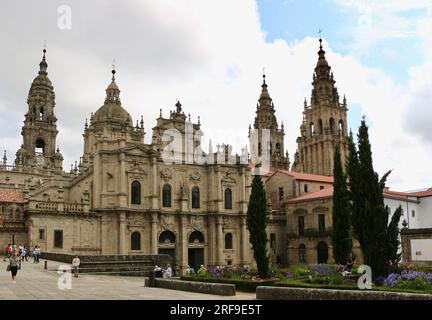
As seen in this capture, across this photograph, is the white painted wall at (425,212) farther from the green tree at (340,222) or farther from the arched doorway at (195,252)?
the arched doorway at (195,252)

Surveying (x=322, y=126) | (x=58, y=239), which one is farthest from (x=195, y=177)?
(x=322, y=126)

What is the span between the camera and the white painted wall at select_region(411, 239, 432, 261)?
125 feet

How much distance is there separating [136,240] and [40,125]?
41083 mm

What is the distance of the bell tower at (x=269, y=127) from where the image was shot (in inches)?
3915

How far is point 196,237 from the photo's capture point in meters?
57.3

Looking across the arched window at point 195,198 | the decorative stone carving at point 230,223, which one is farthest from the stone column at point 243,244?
the arched window at point 195,198

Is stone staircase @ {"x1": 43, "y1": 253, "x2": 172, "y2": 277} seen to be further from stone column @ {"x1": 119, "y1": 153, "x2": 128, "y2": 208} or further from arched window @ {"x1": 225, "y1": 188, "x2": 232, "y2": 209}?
arched window @ {"x1": 225, "y1": 188, "x2": 232, "y2": 209}

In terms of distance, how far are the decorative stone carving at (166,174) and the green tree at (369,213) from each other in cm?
3162

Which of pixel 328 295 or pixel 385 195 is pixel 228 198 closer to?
pixel 385 195

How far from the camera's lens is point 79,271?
33.6 metres
